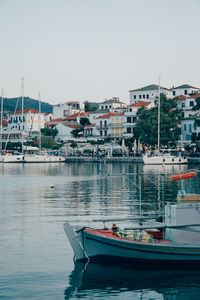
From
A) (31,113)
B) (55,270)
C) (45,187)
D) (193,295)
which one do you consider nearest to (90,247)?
(55,270)

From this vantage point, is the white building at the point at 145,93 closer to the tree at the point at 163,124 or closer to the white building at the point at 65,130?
the white building at the point at 65,130

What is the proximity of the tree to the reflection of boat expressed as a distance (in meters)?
89.3

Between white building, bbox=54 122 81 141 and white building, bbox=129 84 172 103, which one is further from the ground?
white building, bbox=129 84 172 103

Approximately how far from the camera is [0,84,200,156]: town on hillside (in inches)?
4523

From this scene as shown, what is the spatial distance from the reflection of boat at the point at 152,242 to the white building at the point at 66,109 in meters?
151

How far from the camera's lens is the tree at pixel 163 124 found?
112562 millimetres

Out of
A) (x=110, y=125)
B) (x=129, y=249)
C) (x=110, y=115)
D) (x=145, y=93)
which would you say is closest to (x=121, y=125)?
(x=110, y=125)

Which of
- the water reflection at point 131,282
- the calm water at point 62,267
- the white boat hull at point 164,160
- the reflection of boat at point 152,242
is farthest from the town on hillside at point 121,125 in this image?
the water reflection at point 131,282

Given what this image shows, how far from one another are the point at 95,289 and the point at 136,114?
10736 centimetres

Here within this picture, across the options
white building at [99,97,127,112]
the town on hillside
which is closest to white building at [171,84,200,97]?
the town on hillside

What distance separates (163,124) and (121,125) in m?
29.8

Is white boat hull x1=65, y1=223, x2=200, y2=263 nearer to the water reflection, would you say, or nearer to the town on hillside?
the water reflection

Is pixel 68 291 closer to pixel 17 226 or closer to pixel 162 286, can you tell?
pixel 162 286

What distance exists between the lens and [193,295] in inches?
786
